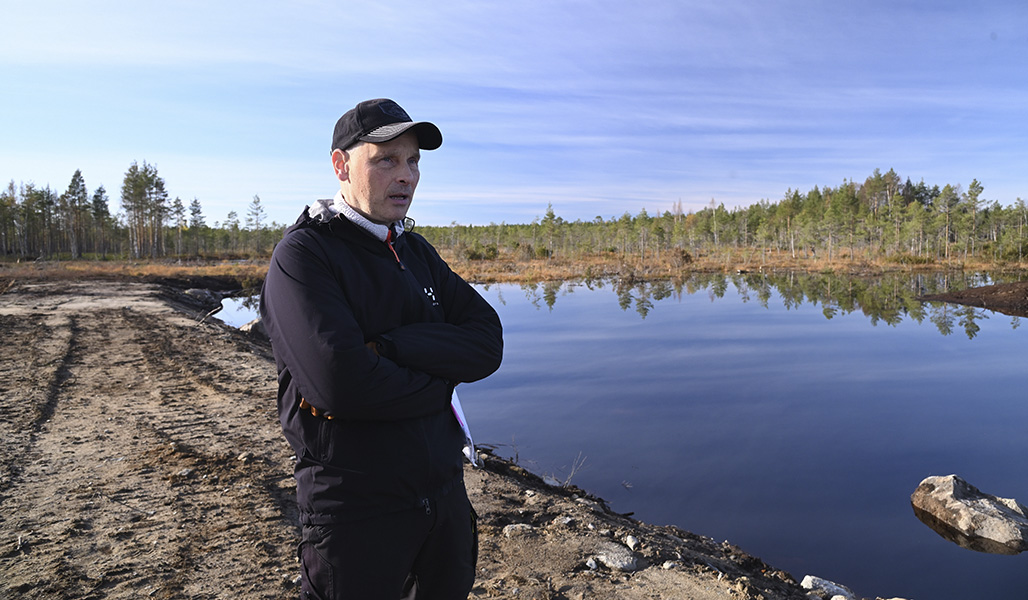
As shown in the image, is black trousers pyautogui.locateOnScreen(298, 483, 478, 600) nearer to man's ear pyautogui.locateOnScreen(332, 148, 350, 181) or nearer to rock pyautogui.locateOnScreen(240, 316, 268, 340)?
man's ear pyautogui.locateOnScreen(332, 148, 350, 181)

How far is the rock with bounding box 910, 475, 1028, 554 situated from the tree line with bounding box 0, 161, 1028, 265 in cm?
4819

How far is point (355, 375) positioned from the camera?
5.18 ft

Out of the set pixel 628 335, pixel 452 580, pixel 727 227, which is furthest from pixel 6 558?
pixel 727 227

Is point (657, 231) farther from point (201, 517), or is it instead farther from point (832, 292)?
point (201, 517)

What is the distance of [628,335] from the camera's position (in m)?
16.8

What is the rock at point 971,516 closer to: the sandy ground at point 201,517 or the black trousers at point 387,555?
the sandy ground at point 201,517

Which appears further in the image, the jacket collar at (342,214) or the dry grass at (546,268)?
the dry grass at (546,268)

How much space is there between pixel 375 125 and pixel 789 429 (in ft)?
27.1

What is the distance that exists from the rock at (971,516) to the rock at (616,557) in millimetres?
3720

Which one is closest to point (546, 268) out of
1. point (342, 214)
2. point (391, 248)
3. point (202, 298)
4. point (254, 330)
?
point (202, 298)

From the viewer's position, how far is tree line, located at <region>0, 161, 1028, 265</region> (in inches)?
2159

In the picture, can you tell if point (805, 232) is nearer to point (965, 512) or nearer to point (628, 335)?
point (628, 335)

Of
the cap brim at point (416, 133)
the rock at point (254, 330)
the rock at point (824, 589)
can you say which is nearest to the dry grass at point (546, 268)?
the rock at point (254, 330)

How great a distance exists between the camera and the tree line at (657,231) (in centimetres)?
5484
